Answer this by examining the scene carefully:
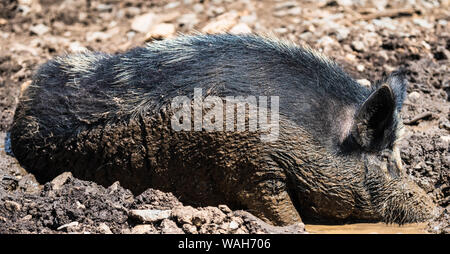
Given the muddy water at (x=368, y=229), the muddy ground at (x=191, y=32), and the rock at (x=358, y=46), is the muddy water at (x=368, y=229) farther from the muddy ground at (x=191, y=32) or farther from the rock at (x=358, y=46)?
the rock at (x=358, y=46)

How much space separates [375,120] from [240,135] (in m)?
1.08

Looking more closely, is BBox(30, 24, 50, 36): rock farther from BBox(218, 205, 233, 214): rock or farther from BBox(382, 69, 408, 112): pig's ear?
BBox(382, 69, 408, 112): pig's ear

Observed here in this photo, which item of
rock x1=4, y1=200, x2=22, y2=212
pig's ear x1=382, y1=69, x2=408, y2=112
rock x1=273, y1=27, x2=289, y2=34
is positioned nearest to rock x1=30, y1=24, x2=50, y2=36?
rock x1=273, y1=27, x2=289, y2=34

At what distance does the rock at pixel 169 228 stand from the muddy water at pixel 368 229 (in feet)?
3.53

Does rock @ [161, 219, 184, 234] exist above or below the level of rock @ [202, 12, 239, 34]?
below

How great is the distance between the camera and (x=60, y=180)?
5.20 m

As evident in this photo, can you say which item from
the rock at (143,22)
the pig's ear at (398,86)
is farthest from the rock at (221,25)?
the pig's ear at (398,86)

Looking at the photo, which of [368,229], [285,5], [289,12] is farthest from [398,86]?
[285,5]

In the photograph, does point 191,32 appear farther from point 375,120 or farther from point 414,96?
point 414,96

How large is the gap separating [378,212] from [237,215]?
122cm

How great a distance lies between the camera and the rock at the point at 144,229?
4508 mm

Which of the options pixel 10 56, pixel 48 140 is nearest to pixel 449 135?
pixel 48 140

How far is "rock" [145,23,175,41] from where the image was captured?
7.36 m

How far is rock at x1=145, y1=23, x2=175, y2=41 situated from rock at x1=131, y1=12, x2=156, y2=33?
8.9 inches
